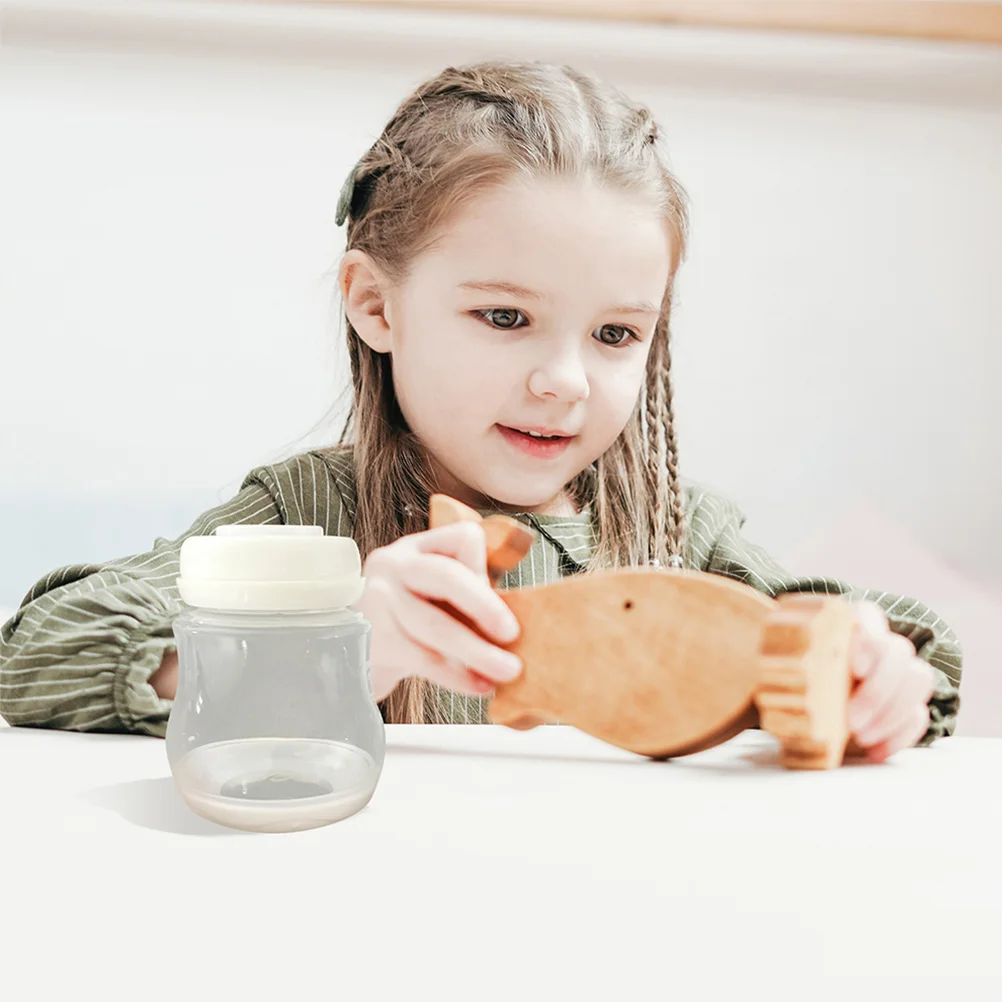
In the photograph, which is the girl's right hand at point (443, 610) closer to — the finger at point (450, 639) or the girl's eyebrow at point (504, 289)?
the finger at point (450, 639)

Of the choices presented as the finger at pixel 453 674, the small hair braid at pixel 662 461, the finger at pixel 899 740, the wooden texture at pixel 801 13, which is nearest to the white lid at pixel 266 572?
the finger at pixel 453 674

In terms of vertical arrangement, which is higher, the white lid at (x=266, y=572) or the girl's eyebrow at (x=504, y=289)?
the girl's eyebrow at (x=504, y=289)

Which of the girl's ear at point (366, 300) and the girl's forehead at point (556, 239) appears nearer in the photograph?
the girl's forehead at point (556, 239)

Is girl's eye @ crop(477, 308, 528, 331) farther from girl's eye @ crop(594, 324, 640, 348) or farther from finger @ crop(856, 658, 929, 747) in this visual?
finger @ crop(856, 658, 929, 747)

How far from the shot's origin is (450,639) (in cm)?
37

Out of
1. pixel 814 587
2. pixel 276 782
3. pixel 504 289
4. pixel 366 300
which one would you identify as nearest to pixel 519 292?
pixel 504 289

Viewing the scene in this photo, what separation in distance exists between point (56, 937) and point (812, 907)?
14 cm

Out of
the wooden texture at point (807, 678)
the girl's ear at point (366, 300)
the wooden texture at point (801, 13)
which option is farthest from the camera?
the wooden texture at point (801, 13)

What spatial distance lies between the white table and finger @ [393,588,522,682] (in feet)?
0.12

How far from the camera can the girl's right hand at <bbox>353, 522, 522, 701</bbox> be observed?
0.36 meters

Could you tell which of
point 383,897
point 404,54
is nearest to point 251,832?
point 383,897

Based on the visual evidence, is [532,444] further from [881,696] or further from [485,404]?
[881,696]

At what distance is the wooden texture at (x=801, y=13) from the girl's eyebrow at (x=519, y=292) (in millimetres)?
363

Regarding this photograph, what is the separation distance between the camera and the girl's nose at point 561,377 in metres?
0.57
